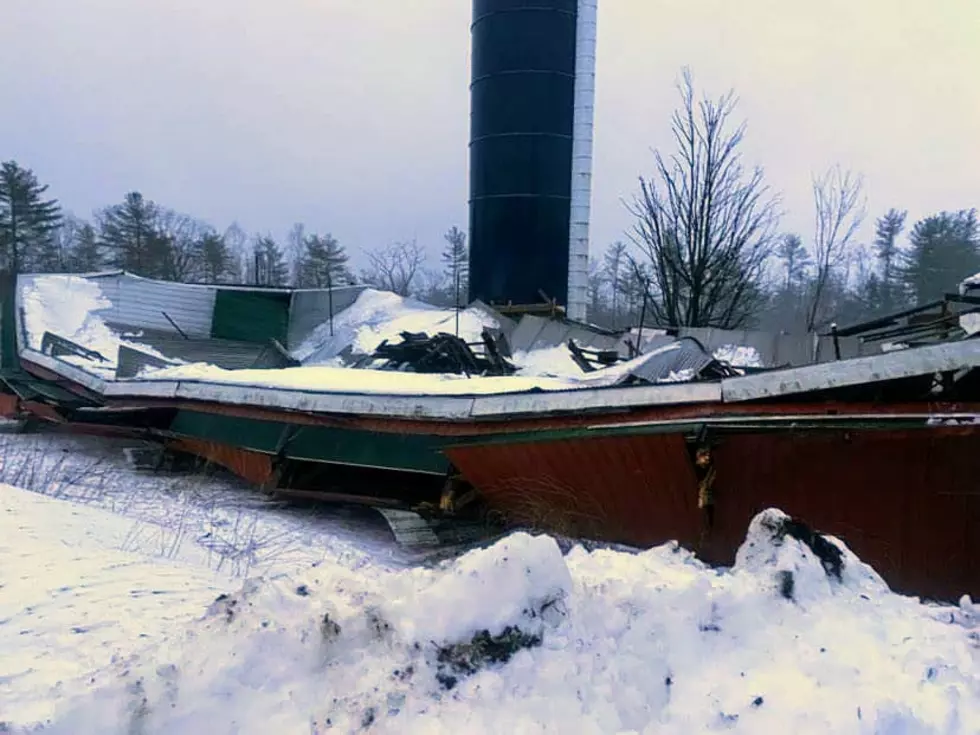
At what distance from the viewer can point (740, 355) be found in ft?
36.9

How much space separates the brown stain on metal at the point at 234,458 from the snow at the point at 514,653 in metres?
5.16

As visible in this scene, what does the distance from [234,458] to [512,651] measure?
7.12 m

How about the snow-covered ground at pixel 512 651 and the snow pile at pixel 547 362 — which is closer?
the snow-covered ground at pixel 512 651

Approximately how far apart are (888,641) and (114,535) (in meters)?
4.40

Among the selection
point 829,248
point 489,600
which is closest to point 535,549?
point 489,600

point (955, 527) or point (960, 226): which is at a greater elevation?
point (960, 226)

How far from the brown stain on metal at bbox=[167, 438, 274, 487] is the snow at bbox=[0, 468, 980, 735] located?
5165 mm

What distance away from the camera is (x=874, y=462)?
4812 millimetres

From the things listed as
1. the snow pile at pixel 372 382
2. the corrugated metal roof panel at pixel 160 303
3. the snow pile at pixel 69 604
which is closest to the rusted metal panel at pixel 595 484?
the snow pile at pixel 372 382

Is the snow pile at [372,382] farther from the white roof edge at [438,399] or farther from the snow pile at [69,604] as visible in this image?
the snow pile at [69,604]

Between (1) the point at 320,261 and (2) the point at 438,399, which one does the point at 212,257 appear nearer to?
(1) the point at 320,261

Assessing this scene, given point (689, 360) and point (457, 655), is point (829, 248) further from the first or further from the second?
point (457, 655)

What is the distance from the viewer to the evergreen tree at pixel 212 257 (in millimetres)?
48969

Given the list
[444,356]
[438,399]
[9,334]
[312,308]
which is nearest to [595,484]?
[438,399]
